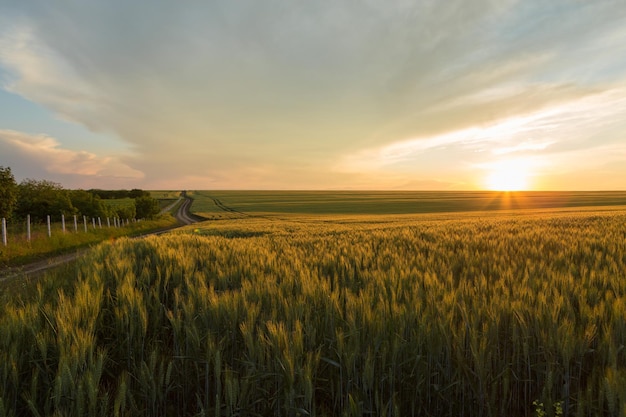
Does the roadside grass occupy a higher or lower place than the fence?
lower

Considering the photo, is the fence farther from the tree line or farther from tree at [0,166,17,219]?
the tree line

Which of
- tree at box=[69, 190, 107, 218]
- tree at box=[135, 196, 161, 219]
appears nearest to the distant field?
tree at box=[135, 196, 161, 219]

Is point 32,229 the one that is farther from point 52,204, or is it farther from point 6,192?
point 52,204

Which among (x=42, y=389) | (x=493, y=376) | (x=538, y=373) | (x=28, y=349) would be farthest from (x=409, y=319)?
(x=28, y=349)

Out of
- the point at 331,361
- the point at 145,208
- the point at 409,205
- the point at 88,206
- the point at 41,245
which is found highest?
the point at 88,206

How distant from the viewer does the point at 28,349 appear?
271 cm

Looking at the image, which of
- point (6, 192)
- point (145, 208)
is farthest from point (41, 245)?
point (145, 208)

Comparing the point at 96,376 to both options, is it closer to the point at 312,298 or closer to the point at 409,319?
the point at 312,298

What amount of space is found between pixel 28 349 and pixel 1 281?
27.1 feet

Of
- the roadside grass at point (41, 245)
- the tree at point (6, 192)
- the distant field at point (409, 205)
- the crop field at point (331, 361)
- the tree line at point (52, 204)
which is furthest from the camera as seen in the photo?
the distant field at point (409, 205)

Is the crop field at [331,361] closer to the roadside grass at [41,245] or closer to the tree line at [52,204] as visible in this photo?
the roadside grass at [41,245]

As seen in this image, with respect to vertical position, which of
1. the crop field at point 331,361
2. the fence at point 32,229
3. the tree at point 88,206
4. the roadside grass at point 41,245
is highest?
the tree at point 88,206

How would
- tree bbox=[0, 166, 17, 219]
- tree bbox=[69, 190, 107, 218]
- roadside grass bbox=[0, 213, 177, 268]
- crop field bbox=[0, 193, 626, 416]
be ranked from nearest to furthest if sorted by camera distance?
crop field bbox=[0, 193, 626, 416]
roadside grass bbox=[0, 213, 177, 268]
tree bbox=[0, 166, 17, 219]
tree bbox=[69, 190, 107, 218]

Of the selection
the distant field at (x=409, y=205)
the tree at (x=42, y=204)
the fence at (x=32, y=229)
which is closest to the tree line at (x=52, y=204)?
the tree at (x=42, y=204)
